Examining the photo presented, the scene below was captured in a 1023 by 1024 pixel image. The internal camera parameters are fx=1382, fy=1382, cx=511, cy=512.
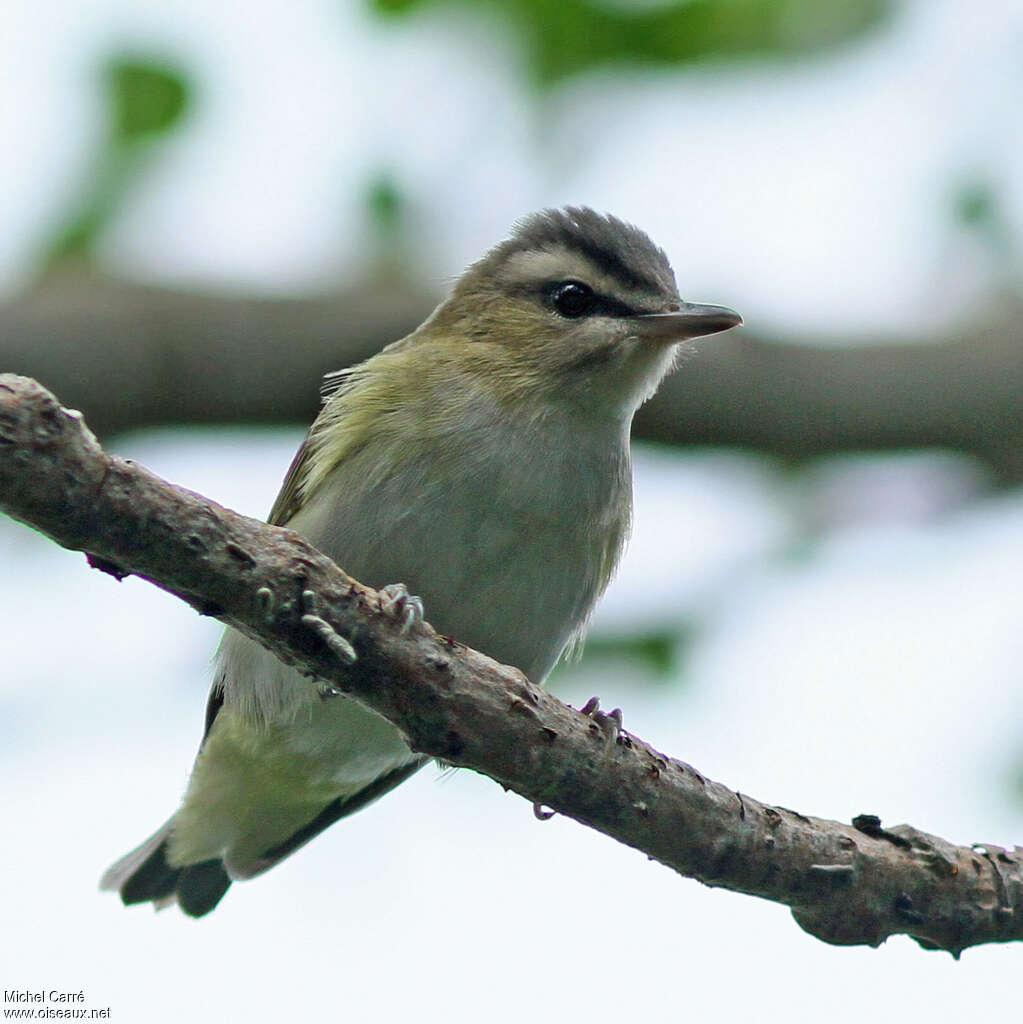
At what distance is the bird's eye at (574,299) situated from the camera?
19.6 ft

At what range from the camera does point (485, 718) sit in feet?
13.5

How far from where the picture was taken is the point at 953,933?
15.5 feet

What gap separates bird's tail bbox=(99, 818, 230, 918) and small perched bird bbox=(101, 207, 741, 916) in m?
0.47

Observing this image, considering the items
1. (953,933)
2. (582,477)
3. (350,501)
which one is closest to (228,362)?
(350,501)

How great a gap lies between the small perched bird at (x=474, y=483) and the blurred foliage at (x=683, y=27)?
942mm

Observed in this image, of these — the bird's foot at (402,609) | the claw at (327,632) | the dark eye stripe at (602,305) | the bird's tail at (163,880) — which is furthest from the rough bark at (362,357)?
the bird's tail at (163,880)

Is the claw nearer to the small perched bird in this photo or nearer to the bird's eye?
the small perched bird

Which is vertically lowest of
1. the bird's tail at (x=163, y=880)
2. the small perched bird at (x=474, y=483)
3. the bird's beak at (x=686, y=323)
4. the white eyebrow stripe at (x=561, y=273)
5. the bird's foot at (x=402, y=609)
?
the bird's tail at (x=163, y=880)

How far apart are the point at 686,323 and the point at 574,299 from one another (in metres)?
0.62

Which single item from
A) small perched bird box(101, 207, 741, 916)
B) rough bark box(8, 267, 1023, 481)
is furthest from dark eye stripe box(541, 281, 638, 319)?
rough bark box(8, 267, 1023, 481)

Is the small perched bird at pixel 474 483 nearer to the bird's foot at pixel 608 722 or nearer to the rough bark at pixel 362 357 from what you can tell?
the rough bark at pixel 362 357

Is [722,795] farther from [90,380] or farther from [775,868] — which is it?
[90,380]

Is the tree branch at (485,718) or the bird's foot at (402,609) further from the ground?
the bird's foot at (402,609)

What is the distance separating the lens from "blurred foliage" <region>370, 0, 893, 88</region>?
22.0 ft
